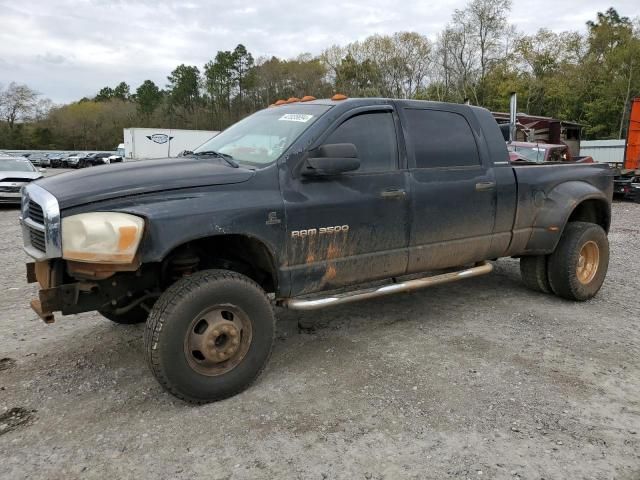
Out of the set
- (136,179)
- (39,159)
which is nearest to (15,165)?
(136,179)

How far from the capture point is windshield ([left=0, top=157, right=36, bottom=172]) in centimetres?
1493

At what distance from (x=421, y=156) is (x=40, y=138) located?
88930 mm

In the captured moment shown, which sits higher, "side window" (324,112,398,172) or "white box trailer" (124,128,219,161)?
"white box trailer" (124,128,219,161)

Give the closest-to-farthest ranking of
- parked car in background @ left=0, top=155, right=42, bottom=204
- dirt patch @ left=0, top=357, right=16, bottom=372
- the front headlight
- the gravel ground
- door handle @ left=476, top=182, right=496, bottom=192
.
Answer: the gravel ground
the front headlight
dirt patch @ left=0, top=357, right=16, bottom=372
door handle @ left=476, top=182, right=496, bottom=192
parked car in background @ left=0, top=155, right=42, bottom=204

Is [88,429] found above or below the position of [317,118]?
below

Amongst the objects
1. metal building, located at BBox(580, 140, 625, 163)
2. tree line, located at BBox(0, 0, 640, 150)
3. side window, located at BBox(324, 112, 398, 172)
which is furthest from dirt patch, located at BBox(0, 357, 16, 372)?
tree line, located at BBox(0, 0, 640, 150)

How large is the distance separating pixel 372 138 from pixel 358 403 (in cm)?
200

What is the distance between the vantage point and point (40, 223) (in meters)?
3.16

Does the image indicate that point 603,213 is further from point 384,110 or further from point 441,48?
point 441,48

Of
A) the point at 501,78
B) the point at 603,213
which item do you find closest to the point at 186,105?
the point at 501,78

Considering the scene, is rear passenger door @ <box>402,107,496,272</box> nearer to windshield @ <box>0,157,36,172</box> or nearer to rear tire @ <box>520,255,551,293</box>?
rear tire @ <box>520,255,551,293</box>

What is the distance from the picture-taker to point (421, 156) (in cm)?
431

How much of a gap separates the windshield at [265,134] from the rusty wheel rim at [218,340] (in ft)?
3.52

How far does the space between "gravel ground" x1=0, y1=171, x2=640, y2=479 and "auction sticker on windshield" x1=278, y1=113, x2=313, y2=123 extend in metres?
1.84
